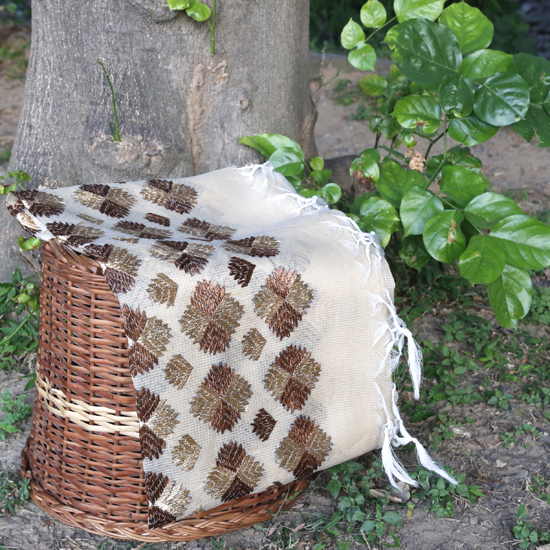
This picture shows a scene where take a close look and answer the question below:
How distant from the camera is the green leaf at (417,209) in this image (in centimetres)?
180

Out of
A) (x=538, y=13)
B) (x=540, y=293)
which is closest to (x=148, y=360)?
(x=540, y=293)

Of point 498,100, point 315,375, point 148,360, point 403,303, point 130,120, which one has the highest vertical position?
point 498,100

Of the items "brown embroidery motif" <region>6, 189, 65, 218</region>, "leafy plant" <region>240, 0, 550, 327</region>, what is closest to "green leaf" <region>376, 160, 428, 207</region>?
"leafy plant" <region>240, 0, 550, 327</region>

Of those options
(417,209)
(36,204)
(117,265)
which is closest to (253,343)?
(117,265)

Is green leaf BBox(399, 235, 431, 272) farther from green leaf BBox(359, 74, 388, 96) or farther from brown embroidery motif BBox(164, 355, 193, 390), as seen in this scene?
brown embroidery motif BBox(164, 355, 193, 390)

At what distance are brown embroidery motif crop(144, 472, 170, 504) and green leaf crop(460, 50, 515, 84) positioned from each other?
4.99ft

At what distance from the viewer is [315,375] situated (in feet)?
4.87

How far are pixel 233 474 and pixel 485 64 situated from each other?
4.87 feet

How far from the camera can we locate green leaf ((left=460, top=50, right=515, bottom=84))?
1.86m

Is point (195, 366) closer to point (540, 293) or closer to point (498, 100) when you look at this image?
point (498, 100)

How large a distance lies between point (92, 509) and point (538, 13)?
9423 mm

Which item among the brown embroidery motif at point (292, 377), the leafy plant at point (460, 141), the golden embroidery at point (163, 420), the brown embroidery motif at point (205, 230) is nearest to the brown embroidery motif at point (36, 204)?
the brown embroidery motif at point (205, 230)

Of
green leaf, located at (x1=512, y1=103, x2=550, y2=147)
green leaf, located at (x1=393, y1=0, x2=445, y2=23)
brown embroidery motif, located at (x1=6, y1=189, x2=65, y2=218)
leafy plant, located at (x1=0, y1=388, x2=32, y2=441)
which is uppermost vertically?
green leaf, located at (x1=393, y1=0, x2=445, y2=23)

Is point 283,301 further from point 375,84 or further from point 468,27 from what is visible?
point 375,84
